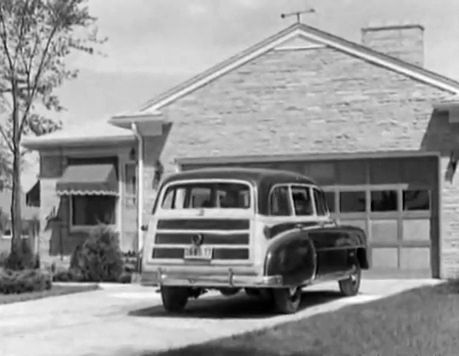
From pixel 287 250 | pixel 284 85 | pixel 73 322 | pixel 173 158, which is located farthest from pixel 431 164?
pixel 73 322

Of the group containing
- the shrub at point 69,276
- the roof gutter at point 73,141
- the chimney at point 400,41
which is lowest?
the shrub at point 69,276

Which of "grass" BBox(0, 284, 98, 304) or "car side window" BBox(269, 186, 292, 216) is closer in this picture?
"car side window" BBox(269, 186, 292, 216)

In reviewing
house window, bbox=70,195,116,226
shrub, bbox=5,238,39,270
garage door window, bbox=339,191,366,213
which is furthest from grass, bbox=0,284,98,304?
garage door window, bbox=339,191,366,213

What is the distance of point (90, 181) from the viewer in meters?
24.7

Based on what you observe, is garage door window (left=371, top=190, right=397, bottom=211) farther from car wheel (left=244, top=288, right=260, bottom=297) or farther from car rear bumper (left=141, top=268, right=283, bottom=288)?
car rear bumper (left=141, top=268, right=283, bottom=288)

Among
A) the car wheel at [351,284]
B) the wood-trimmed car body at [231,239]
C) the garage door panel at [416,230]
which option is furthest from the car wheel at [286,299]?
the garage door panel at [416,230]

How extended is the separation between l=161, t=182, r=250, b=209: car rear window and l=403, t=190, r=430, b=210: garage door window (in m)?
8.37

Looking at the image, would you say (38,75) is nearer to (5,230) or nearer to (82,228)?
(82,228)

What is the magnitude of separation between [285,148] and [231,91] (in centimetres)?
179

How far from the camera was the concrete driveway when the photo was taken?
11868 millimetres

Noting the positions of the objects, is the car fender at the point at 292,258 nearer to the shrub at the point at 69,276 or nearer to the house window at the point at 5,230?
the shrub at the point at 69,276

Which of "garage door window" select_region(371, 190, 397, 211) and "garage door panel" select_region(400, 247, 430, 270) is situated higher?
"garage door window" select_region(371, 190, 397, 211)

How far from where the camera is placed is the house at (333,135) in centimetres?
2230

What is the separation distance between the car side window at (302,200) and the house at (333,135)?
6275mm
